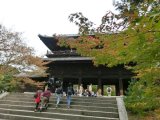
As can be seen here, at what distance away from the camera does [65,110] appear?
13695mm

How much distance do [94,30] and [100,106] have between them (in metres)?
8.78

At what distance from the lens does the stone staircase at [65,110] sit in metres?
12.7

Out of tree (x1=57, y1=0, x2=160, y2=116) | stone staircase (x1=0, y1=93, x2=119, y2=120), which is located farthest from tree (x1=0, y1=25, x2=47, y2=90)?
tree (x1=57, y1=0, x2=160, y2=116)

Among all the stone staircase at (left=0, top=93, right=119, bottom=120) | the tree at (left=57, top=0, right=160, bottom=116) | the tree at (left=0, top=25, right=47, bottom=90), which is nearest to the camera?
the tree at (left=57, top=0, right=160, bottom=116)

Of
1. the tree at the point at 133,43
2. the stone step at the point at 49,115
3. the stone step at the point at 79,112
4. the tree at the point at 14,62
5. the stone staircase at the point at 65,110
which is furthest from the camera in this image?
the tree at the point at 14,62

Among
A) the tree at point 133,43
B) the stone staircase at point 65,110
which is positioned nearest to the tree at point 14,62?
the stone staircase at point 65,110

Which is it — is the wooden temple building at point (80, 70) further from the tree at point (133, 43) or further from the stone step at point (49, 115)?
the tree at point (133, 43)

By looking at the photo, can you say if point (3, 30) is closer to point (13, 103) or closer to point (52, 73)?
point (52, 73)

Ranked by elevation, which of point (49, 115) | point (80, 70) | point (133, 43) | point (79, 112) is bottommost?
point (49, 115)

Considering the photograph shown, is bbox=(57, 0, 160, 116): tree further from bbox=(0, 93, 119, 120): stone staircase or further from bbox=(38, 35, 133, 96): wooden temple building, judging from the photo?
bbox=(38, 35, 133, 96): wooden temple building

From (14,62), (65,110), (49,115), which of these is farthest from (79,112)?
(14,62)

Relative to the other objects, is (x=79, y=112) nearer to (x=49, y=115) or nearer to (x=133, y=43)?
(x=49, y=115)

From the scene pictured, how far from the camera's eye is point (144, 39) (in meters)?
4.01

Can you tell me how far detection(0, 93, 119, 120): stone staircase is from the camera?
12734 mm
